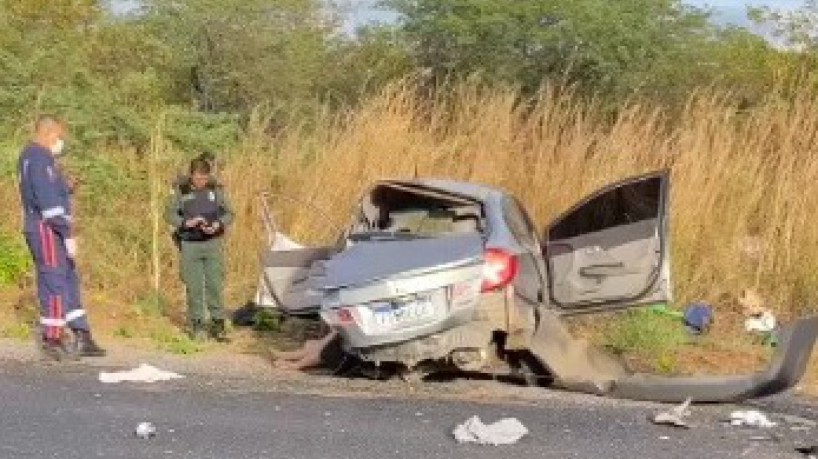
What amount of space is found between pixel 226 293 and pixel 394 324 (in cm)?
475

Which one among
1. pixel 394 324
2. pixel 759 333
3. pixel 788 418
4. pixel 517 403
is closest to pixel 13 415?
pixel 394 324

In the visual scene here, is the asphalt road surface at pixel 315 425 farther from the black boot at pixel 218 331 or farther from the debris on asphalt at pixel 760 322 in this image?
the debris on asphalt at pixel 760 322

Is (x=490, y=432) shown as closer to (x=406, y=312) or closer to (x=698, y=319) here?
(x=406, y=312)

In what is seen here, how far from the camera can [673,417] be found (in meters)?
8.66

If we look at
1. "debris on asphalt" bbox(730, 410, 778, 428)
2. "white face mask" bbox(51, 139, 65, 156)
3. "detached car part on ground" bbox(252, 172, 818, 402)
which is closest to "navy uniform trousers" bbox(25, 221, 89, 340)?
"white face mask" bbox(51, 139, 65, 156)

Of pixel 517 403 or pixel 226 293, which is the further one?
pixel 226 293

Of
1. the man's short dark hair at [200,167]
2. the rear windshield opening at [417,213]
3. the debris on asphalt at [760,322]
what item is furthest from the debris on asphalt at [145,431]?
the debris on asphalt at [760,322]

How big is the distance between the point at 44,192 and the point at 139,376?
1.57 meters

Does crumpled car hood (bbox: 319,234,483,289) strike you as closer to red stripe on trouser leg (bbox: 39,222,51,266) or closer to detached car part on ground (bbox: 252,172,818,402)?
detached car part on ground (bbox: 252,172,818,402)

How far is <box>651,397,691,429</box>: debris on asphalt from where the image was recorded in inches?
339

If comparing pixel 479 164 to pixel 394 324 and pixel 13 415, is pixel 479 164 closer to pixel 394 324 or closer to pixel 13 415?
pixel 394 324

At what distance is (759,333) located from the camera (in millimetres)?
12602

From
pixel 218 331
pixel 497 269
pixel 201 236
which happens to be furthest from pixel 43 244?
pixel 497 269

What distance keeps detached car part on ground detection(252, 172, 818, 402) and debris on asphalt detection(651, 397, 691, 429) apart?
0.50m
